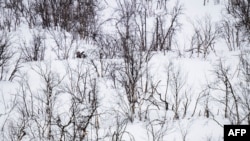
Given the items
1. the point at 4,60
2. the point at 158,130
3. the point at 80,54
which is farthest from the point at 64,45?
the point at 158,130

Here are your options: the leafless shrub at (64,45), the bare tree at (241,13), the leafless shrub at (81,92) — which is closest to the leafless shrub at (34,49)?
the leafless shrub at (64,45)

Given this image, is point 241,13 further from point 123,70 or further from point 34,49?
point 34,49

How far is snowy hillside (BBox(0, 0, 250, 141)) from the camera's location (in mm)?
20641

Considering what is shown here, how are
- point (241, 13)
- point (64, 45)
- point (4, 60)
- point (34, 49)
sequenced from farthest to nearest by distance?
point (241, 13)
point (64, 45)
point (34, 49)
point (4, 60)

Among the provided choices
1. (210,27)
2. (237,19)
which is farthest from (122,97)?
(237,19)

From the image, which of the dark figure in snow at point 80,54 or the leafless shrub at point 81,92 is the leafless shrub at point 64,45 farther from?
the leafless shrub at point 81,92

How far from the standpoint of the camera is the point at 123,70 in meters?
26.9

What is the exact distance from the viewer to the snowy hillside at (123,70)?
20.6 meters

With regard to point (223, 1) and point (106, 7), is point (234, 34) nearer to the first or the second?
point (223, 1)

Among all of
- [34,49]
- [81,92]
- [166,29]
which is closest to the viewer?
[81,92]

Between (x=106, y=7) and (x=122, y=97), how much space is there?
1829 centimetres

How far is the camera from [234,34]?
107ft

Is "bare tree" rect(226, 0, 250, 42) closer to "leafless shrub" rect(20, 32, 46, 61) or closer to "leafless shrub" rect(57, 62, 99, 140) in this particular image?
"leafless shrub" rect(57, 62, 99, 140)

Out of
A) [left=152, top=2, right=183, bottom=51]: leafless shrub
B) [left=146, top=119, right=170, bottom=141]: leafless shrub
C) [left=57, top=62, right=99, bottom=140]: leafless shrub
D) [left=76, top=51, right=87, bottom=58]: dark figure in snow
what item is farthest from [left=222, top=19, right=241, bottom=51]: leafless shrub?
[left=76, top=51, right=87, bottom=58]: dark figure in snow
